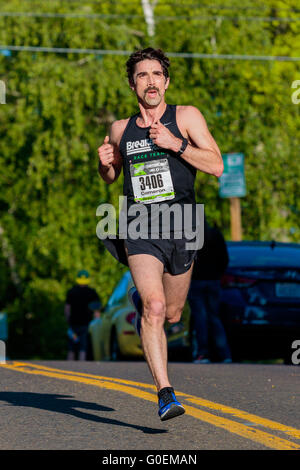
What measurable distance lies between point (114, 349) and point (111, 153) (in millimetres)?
7999

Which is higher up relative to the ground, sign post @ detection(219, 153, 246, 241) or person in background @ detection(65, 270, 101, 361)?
sign post @ detection(219, 153, 246, 241)

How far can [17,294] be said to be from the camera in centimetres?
3141

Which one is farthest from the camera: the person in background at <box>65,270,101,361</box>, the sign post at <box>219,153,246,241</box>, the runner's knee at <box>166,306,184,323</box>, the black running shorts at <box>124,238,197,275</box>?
the sign post at <box>219,153,246,241</box>

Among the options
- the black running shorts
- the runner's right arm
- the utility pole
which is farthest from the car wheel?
the utility pole

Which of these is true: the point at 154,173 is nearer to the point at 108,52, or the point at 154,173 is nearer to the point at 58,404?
the point at 58,404

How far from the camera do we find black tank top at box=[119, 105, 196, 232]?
7102 mm

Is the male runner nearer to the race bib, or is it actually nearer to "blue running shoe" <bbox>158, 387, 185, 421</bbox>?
the race bib

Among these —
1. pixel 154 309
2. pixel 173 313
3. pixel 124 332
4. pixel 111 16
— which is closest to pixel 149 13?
pixel 111 16

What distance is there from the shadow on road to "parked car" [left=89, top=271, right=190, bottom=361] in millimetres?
5142

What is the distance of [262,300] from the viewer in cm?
1381

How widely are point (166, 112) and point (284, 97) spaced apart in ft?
67.8
